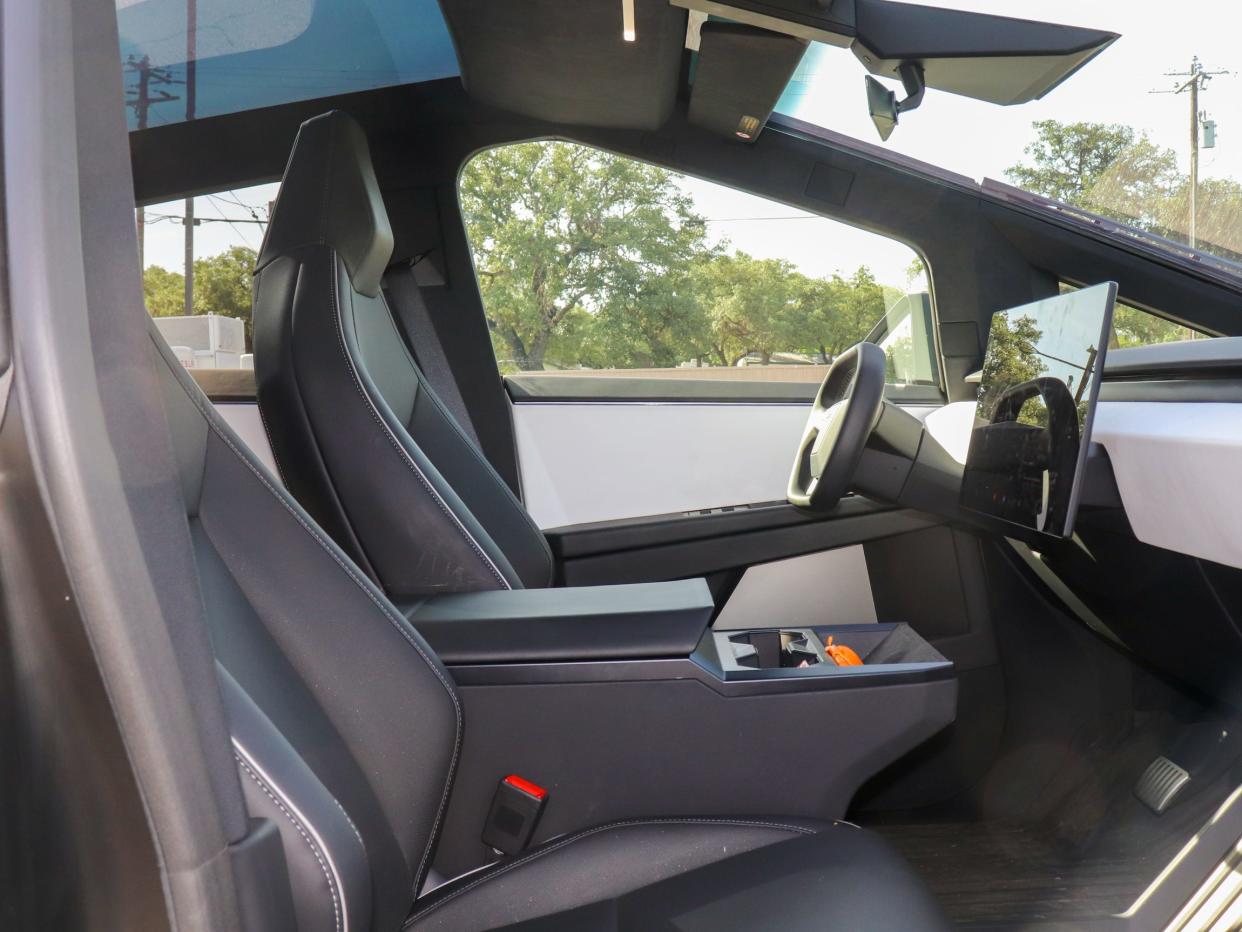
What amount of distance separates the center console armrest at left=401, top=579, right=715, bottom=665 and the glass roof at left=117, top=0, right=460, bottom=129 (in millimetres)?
1152

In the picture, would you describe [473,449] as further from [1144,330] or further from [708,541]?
[1144,330]

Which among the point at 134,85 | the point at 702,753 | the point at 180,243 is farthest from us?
the point at 180,243

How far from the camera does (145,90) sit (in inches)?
70.3

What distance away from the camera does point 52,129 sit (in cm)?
50

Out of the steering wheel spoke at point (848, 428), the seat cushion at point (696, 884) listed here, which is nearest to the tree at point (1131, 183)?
the steering wheel spoke at point (848, 428)

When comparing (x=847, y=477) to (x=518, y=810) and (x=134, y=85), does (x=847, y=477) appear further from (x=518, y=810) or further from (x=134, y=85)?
(x=134, y=85)

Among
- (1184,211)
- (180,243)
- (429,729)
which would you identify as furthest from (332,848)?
(180,243)

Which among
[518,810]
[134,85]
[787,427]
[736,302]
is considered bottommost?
[518,810]

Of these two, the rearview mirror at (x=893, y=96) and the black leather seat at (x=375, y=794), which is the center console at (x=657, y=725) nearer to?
the black leather seat at (x=375, y=794)

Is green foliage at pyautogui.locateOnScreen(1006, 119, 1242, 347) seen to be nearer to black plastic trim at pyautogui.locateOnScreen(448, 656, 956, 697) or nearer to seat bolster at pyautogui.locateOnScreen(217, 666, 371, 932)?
black plastic trim at pyautogui.locateOnScreen(448, 656, 956, 697)

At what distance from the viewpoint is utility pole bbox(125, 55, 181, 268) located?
5.55ft

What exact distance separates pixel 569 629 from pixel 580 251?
145cm

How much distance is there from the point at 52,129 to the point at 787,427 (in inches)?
79.5

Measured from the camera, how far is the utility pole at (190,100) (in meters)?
1.76
